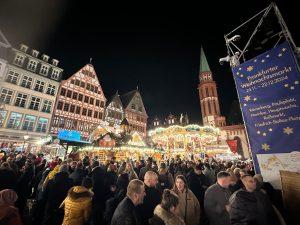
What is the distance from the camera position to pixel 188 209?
3822 mm

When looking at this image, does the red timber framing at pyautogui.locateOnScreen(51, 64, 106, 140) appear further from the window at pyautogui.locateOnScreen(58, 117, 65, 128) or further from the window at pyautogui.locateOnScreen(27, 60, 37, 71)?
the window at pyautogui.locateOnScreen(27, 60, 37, 71)

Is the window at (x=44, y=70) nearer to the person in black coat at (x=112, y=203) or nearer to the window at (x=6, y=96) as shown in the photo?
the window at (x=6, y=96)

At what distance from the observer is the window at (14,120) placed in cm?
2542

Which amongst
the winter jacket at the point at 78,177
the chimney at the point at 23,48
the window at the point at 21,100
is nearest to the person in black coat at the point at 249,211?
the winter jacket at the point at 78,177

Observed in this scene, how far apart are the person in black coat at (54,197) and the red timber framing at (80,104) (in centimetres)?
2672

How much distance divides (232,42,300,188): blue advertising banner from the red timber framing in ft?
93.6

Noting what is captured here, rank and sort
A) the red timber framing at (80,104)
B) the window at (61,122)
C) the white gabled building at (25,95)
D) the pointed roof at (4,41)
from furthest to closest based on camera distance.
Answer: the red timber framing at (80,104), the window at (61,122), the pointed roof at (4,41), the white gabled building at (25,95)

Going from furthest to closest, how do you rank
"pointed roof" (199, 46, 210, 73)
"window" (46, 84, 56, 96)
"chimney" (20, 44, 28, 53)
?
"pointed roof" (199, 46, 210, 73)
"window" (46, 84, 56, 96)
"chimney" (20, 44, 28, 53)

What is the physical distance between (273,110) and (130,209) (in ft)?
15.0

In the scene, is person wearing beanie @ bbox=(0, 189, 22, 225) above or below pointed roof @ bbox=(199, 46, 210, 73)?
below

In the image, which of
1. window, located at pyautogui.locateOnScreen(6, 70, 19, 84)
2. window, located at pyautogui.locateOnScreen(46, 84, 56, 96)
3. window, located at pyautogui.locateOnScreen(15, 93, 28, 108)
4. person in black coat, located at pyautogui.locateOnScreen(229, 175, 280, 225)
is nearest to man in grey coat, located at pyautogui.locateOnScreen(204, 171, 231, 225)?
person in black coat, located at pyautogui.locateOnScreen(229, 175, 280, 225)

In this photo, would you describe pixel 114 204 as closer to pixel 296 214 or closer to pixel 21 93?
pixel 296 214

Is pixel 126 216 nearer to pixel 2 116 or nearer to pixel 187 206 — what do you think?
pixel 187 206

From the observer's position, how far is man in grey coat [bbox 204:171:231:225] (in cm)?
356
